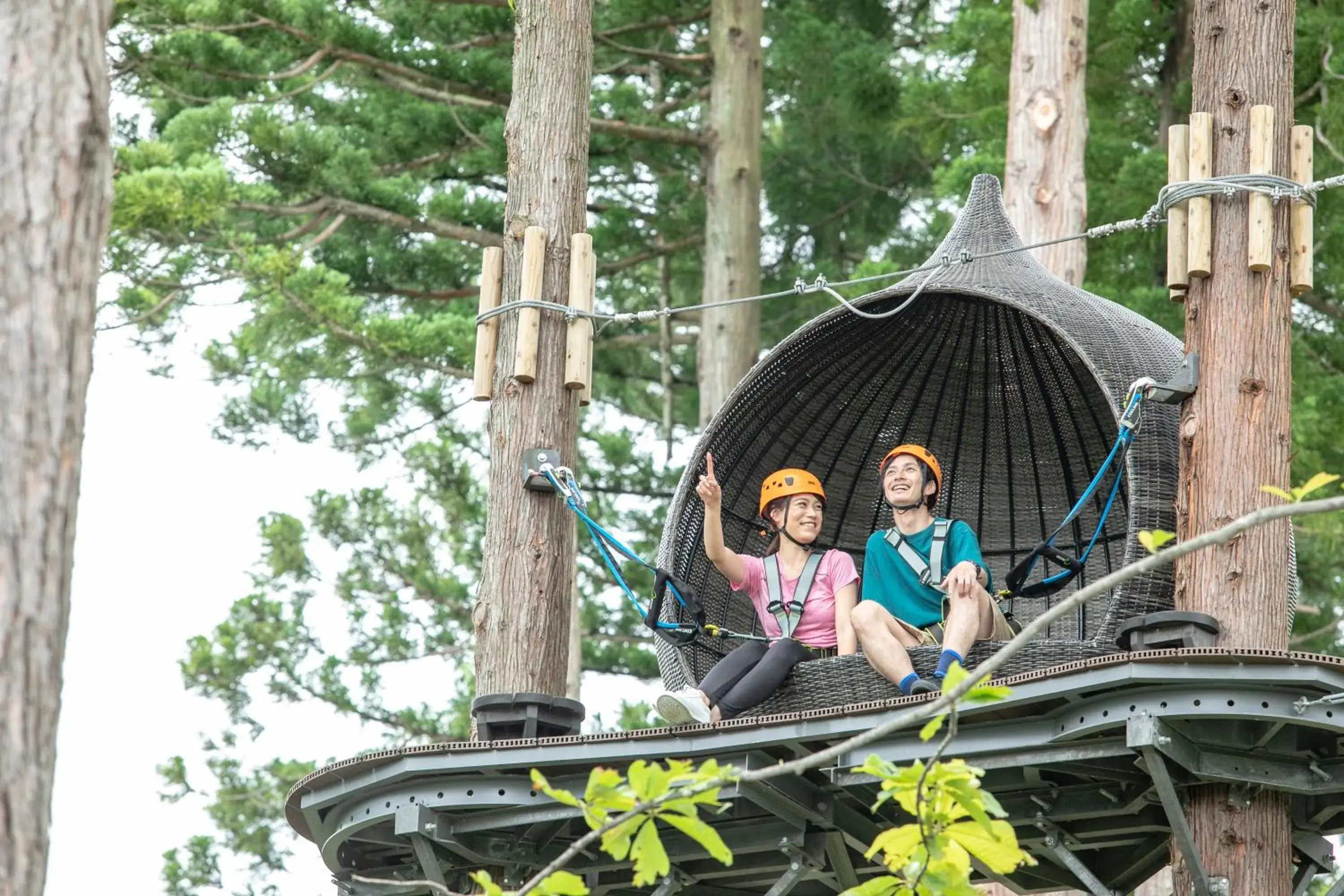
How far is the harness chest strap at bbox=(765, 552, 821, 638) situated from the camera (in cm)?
735

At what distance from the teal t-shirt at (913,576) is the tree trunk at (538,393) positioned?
1173mm

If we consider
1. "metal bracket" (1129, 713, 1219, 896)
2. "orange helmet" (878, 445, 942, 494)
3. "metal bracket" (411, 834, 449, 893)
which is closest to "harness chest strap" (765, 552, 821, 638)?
"orange helmet" (878, 445, 942, 494)

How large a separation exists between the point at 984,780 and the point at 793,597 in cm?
124

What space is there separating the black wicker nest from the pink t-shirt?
0.34 meters

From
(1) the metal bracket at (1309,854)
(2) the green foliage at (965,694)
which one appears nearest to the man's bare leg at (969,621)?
(1) the metal bracket at (1309,854)

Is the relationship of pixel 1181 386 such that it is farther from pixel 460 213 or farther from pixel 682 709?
pixel 460 213

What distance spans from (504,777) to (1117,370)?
256cm

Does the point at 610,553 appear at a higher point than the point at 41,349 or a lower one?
higher

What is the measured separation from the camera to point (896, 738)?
20.0ft

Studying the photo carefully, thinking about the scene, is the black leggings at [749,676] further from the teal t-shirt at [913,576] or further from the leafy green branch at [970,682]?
the leafy green branch at [970,682]

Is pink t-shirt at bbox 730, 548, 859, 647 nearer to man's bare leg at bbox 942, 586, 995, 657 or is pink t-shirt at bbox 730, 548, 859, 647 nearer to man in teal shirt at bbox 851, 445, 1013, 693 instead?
man in teal shirt at bbox 851, 445, 1013, 693

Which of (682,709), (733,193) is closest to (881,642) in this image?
(682,709)

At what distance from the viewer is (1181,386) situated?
22.0 ft

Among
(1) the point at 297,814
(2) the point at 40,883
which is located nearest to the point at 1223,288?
(1) the point at 297,814
